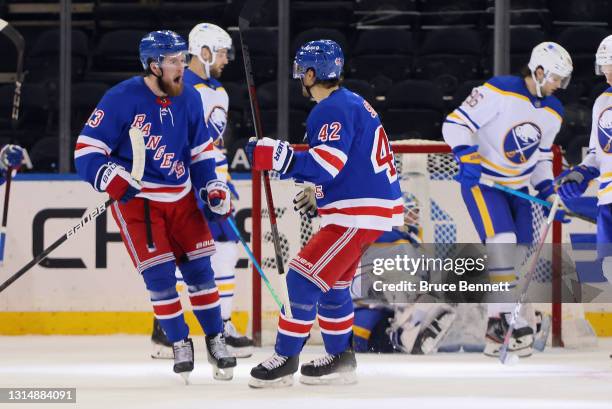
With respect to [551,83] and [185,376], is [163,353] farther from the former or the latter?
[551,83]

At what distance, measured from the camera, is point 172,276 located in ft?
14.7

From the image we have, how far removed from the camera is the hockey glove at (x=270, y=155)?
4.31 meters

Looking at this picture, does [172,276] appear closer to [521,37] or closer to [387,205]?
[387,205]

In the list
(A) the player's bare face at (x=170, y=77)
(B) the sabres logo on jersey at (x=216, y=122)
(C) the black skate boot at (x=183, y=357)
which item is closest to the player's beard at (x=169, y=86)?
(A) the player's bare face at (x=170, y=77)

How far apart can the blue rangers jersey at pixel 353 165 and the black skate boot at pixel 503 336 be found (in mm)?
1238

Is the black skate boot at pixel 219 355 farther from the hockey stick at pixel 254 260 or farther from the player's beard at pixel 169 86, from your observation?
the hockey stick at pixel 254 260

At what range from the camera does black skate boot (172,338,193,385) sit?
14.8ft

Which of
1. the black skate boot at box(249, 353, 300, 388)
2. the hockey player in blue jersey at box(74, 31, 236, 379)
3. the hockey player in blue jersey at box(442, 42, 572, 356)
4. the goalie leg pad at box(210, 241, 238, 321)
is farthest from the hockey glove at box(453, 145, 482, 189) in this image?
the black skate boot at box(249, 353, 300, 388)

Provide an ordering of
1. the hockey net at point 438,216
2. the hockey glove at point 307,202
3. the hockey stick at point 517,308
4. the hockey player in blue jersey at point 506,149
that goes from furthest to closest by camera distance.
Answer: the hockey net at point 438,216 < the hockey player in blue jersey at point 506,149 < the hockey stick at point 517,308 < the hockey glove at point 307,202

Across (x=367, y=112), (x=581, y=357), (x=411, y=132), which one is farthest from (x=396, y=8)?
(x=367, y=112)

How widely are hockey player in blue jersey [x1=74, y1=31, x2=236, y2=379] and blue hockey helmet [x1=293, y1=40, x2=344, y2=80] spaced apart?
388 mm

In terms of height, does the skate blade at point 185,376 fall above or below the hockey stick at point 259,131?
below

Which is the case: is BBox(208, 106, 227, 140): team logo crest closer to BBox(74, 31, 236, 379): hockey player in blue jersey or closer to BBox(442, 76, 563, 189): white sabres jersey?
BBox(442, 76, 563, 189): white sabres jersey

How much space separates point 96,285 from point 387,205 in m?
2.43
